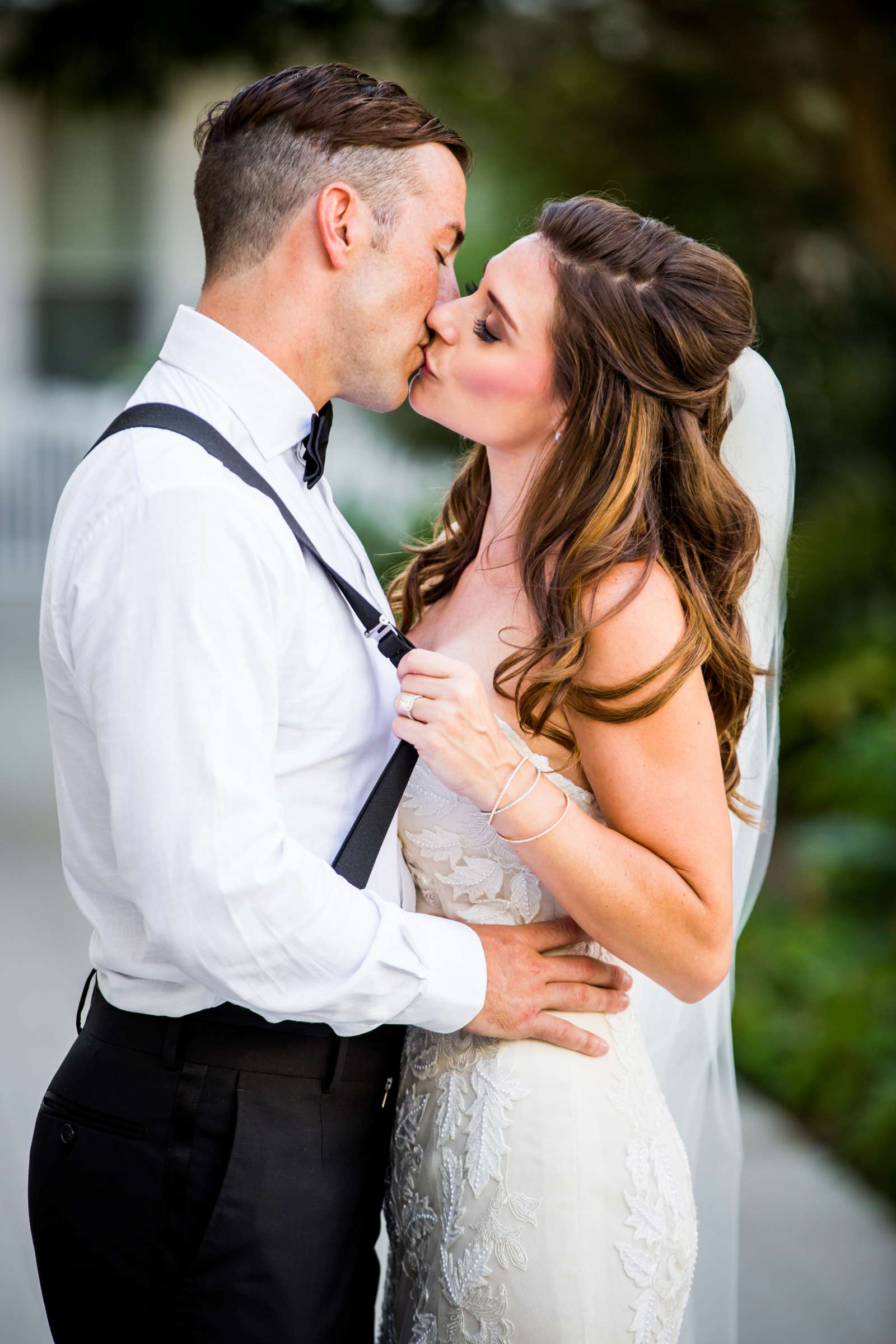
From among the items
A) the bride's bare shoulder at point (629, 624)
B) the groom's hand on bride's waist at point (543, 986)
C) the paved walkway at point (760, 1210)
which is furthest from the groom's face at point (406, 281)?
the paved walkway at point (760, 1210)

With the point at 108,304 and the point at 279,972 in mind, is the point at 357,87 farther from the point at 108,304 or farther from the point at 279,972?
the point at 108,304

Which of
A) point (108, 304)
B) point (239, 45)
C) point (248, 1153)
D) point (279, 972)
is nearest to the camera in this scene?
point (279, 972)

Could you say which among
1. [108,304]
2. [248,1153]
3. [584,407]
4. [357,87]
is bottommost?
[108,304]

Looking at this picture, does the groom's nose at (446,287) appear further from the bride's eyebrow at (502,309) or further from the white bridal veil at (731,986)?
the white bridal veil at (731,986)

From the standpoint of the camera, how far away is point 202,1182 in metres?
1.79

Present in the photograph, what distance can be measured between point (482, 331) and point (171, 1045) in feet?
4.38

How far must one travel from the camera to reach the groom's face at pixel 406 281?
2.06 metres

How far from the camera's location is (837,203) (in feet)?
22.7

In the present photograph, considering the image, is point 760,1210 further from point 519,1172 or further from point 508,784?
point 508,784

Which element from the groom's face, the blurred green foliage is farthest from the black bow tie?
the blurred green foliage

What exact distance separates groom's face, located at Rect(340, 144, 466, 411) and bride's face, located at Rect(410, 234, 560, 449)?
65 mm

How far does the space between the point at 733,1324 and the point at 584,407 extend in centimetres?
207

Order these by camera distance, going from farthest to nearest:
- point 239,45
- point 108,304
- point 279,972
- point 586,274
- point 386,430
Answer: point 108,304 < point 386,430 < point 239,45 < point 586,274 < point 279,972

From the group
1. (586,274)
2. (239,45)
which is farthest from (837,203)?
(586,274)
